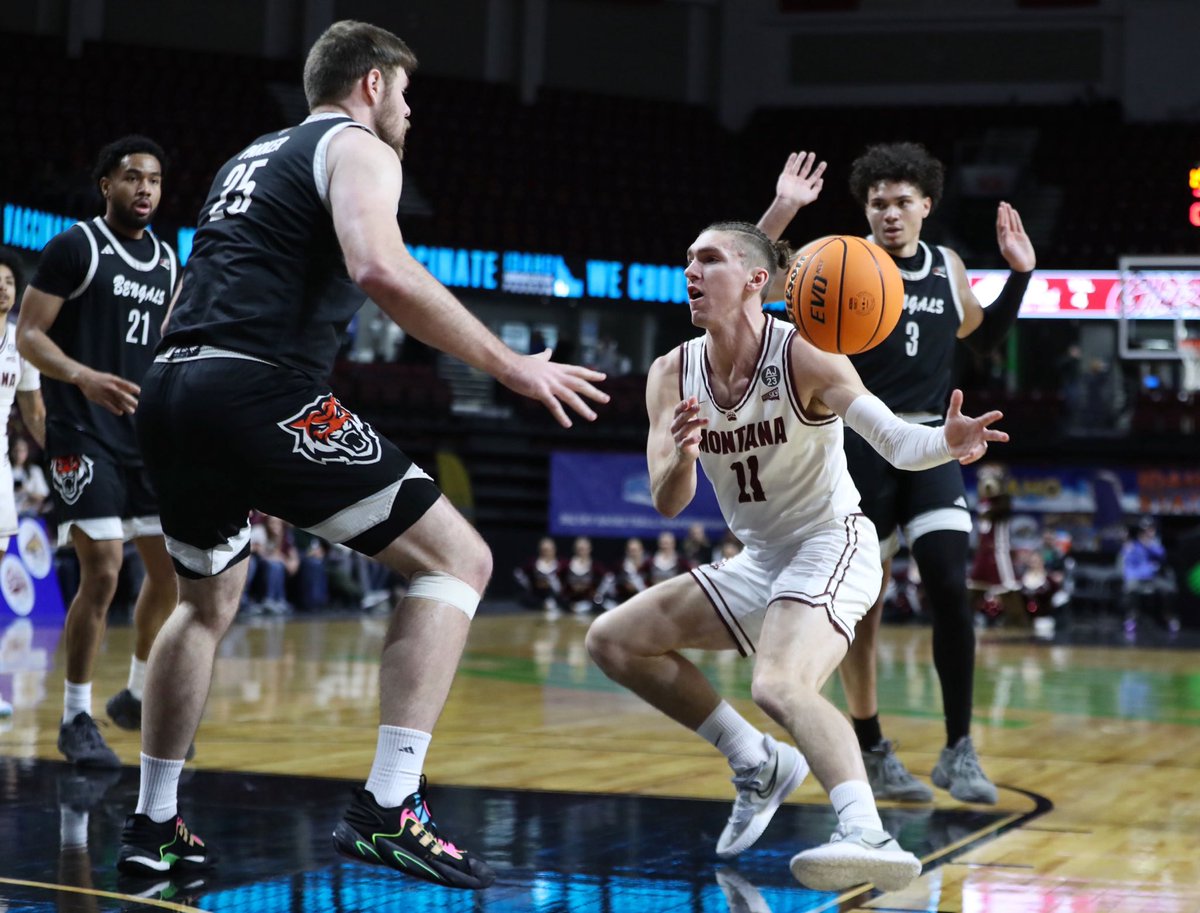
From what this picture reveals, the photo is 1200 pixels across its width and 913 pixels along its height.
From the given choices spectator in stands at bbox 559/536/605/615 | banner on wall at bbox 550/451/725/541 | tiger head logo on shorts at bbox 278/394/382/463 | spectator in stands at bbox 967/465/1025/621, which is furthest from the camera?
banner on wall at bbox 550/451/725/541

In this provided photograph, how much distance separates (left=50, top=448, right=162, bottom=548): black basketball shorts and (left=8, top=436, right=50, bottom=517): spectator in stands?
7.48 m

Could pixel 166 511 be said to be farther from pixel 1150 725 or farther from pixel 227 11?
pixel 227 11

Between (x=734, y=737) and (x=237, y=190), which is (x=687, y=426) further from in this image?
(x=237, y=190)

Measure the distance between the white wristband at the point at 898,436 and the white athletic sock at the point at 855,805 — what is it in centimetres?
75

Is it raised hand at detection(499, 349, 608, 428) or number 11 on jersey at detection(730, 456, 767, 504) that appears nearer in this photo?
raised hand at detection(499, 349, 608, 428)

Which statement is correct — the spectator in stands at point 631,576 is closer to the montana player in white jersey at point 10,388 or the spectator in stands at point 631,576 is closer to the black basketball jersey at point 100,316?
the montana player in white jersey at point 10,388

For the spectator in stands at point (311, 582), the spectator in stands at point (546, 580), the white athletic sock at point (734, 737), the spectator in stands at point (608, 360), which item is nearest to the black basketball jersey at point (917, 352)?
the white athletic sock at point (734, 737)

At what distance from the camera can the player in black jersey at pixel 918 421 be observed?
194 inches

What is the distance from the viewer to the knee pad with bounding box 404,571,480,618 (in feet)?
10.9

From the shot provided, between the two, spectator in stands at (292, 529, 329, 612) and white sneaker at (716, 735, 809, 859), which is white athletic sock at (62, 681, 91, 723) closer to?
white sneaker at (716, 735, 809, 859)

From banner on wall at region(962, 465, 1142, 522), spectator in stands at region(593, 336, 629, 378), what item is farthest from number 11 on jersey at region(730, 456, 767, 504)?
spectator in stands at region(593, 336, 629, 378)

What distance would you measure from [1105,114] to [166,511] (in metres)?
23.7

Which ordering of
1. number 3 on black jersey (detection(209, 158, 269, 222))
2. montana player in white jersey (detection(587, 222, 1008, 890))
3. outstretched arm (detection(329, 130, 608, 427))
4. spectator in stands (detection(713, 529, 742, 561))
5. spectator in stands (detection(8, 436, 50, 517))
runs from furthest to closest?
1. spectator in stands (detection(713, 529, 742, 561))
2. spectator in stands (detection(8, 436, 50, 517))
3. montana player in white jersey (detection(587, 222, 1008, 890))
4. number 3 on black jersey (detection(209, 158, 269, 222))
5. outstretched arm (detection(329, 130, 608, 427))

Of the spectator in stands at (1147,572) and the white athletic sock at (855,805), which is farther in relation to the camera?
the spectator in stands at (1147,572)
